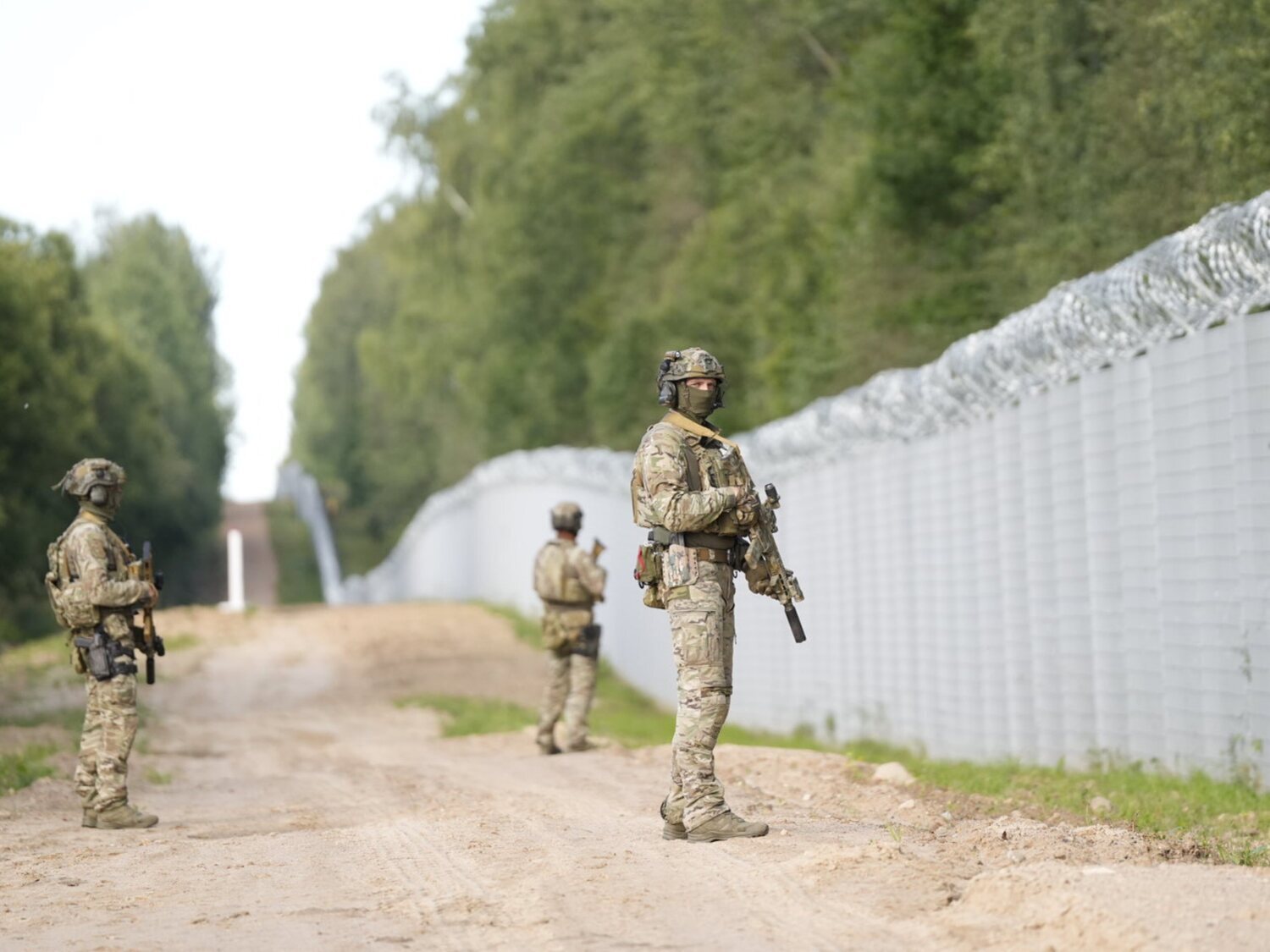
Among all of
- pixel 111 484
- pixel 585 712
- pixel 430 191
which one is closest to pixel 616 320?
pixel 430 191

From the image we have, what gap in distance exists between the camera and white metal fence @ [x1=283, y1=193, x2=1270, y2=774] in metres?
9.77

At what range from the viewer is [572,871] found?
295 inches

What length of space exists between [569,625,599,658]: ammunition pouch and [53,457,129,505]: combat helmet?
14.2 ft

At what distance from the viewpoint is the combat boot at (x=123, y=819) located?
34.6 feet

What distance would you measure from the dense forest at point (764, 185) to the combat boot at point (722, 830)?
11.2 m

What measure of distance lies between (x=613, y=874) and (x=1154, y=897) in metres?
2.25

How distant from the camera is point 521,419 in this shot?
5044 centimetres

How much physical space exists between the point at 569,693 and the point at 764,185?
26.5 metres

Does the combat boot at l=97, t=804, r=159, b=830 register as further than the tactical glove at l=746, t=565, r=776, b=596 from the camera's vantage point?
Yes

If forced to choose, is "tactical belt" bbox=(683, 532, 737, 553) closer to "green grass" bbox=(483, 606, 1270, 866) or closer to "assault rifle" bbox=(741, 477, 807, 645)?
"assault rifle" bbox=(741, 477, 807, 645)

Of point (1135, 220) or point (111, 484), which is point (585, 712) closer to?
point (111, 484)

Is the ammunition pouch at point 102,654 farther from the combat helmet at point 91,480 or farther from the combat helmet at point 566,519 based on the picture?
the combat helmet at point 566,519

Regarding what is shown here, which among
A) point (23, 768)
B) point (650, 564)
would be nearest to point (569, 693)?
point (23, 768)

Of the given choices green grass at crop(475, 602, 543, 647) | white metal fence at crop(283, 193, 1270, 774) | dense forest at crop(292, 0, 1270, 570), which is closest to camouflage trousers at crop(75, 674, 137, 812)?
white metal fence at crop(283, 193, 1270, 774)
